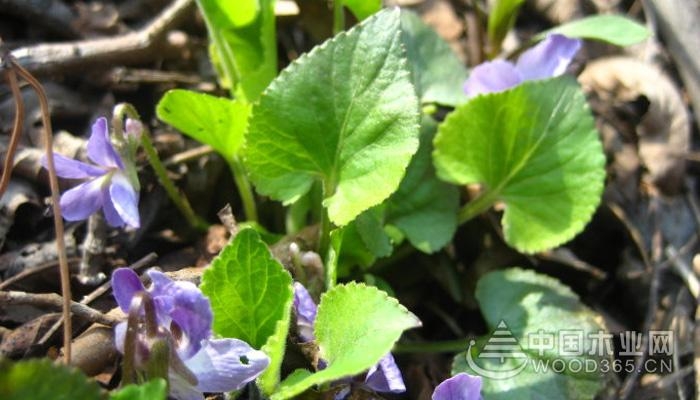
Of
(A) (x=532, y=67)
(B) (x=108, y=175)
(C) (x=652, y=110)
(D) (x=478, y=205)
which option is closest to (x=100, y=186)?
(B) (x=108, y=175)

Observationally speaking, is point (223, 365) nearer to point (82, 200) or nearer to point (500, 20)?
point (82, 200)

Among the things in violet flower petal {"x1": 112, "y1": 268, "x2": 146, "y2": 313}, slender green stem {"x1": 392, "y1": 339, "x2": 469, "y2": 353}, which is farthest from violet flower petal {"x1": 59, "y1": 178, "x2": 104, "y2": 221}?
slender green stem {"x1": 392, "y1": 339, "x2": 469, "y2": 353}

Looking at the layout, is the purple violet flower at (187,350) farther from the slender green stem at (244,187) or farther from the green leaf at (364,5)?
the green leaf at (364,5)

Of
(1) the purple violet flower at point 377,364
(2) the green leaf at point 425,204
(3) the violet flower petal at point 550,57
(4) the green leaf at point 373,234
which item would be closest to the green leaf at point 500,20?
(3) the violet flower petal at point 550,57

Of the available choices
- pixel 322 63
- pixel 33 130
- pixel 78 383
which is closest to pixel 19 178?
pixel 33 130

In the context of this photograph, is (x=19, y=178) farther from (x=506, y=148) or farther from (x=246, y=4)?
(x=506, y=148)

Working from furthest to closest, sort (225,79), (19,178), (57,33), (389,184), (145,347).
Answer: (57,33) < (225,79) < (19,178) < (389,184) < (145,347)
